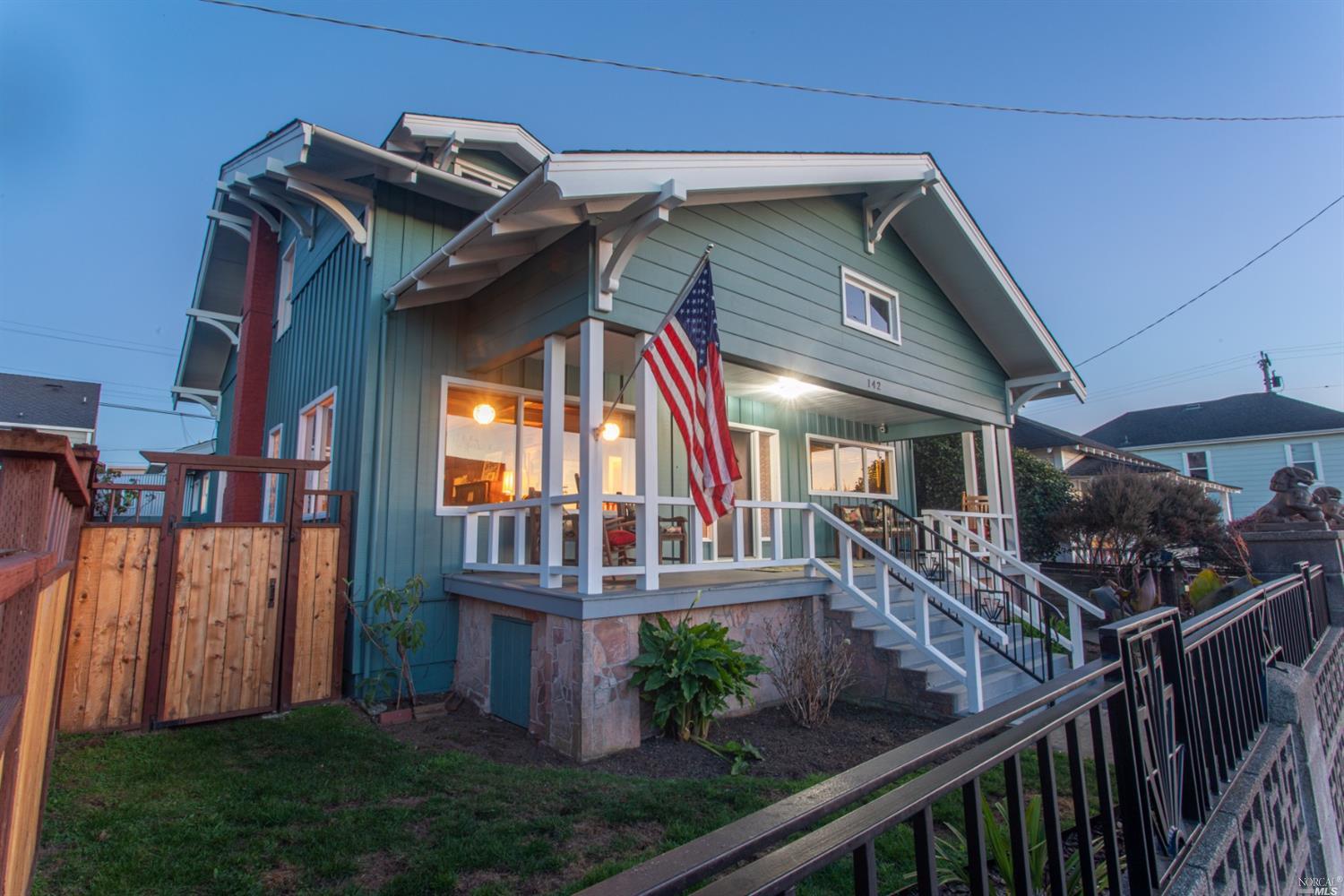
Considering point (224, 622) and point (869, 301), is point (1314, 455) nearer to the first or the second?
point (869, 301)

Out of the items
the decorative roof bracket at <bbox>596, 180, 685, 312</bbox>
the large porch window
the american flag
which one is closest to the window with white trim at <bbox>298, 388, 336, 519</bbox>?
the large porch window

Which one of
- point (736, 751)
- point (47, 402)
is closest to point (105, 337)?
point (47, 402)

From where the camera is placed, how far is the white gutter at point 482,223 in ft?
14.8

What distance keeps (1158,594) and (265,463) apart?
11728 millimetres

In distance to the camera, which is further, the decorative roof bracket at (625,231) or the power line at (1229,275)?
the power line at (1229,275)

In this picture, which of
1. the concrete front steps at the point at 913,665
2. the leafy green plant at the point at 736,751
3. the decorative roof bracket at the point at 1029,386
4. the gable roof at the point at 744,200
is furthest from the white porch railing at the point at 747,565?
the decorative roof bracket at the point at 1029,386

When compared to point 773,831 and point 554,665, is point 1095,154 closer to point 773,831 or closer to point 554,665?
point 554,665

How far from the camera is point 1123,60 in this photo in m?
9.88

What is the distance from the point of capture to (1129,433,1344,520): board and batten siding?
900 inches

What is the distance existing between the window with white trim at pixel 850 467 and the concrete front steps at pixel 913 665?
158 inches

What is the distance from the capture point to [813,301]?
287 inches

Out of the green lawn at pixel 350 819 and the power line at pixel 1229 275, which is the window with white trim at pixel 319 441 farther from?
the power line at pixel 1229 275

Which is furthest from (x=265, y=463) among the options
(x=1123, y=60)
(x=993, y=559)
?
(x=1123, y=60)

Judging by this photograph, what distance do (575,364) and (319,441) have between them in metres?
3.10
